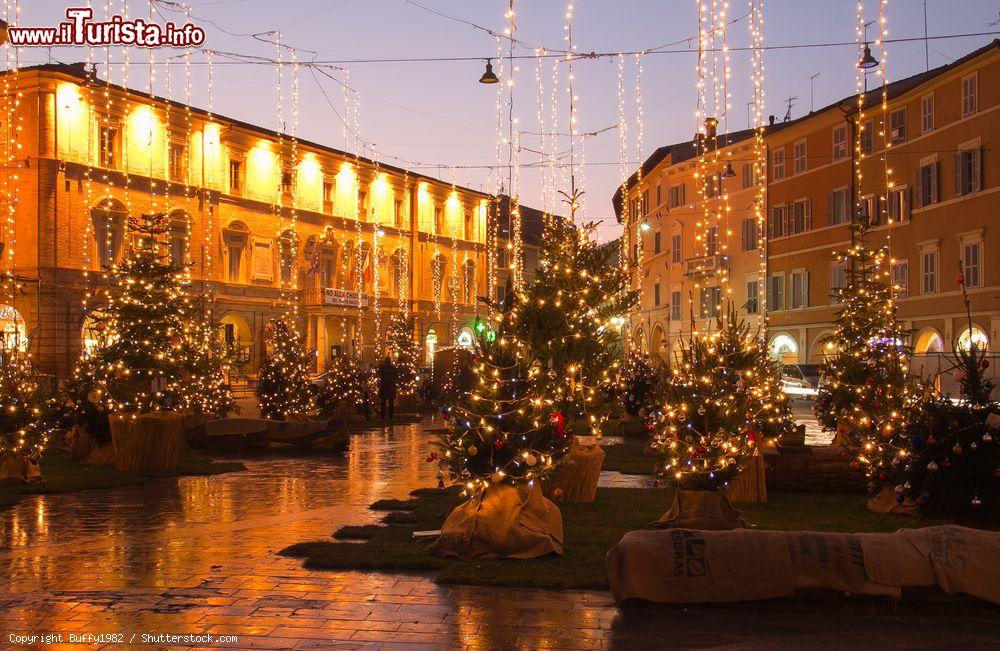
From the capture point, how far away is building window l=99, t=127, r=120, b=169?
4131cm

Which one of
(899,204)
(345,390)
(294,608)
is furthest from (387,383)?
(294,608)

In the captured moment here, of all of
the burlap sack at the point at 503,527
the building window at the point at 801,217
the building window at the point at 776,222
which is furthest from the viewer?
the building window at the point at 776,222

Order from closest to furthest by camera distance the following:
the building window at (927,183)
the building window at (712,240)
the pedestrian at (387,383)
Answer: the pedestrian at (387,383)
the building window at (927,183)
the building window at (712,240)

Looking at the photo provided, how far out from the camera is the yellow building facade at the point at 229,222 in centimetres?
3872

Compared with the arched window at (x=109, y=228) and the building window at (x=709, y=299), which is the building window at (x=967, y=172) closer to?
the building window at (x=709, y=299)

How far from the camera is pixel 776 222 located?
156 feet

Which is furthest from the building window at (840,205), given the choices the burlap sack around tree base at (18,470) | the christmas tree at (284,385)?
the burlap sack around tree base at (18,470)

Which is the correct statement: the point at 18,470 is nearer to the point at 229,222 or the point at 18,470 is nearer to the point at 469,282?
the point at 229,222

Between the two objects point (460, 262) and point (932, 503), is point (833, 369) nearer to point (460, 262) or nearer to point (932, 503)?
point (932, 503)

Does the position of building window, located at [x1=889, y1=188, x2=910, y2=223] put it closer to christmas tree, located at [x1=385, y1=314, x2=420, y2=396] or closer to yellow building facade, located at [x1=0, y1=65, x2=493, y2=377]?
christmas tree, located at [x1=385, y1=314, x2=420, y2=396]

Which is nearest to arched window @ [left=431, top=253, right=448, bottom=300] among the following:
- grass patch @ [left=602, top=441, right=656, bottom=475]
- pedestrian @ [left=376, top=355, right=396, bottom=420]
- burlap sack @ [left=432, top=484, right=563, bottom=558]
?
pedestrian @ [left=376, top=355, right=396, bottom=420]

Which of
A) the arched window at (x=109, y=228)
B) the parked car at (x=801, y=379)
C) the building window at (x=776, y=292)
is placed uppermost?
the arched window at (x=109, y=228)

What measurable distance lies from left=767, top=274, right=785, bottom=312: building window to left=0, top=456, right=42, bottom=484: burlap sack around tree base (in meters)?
38.3

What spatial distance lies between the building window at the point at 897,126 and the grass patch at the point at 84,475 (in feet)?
98.2
